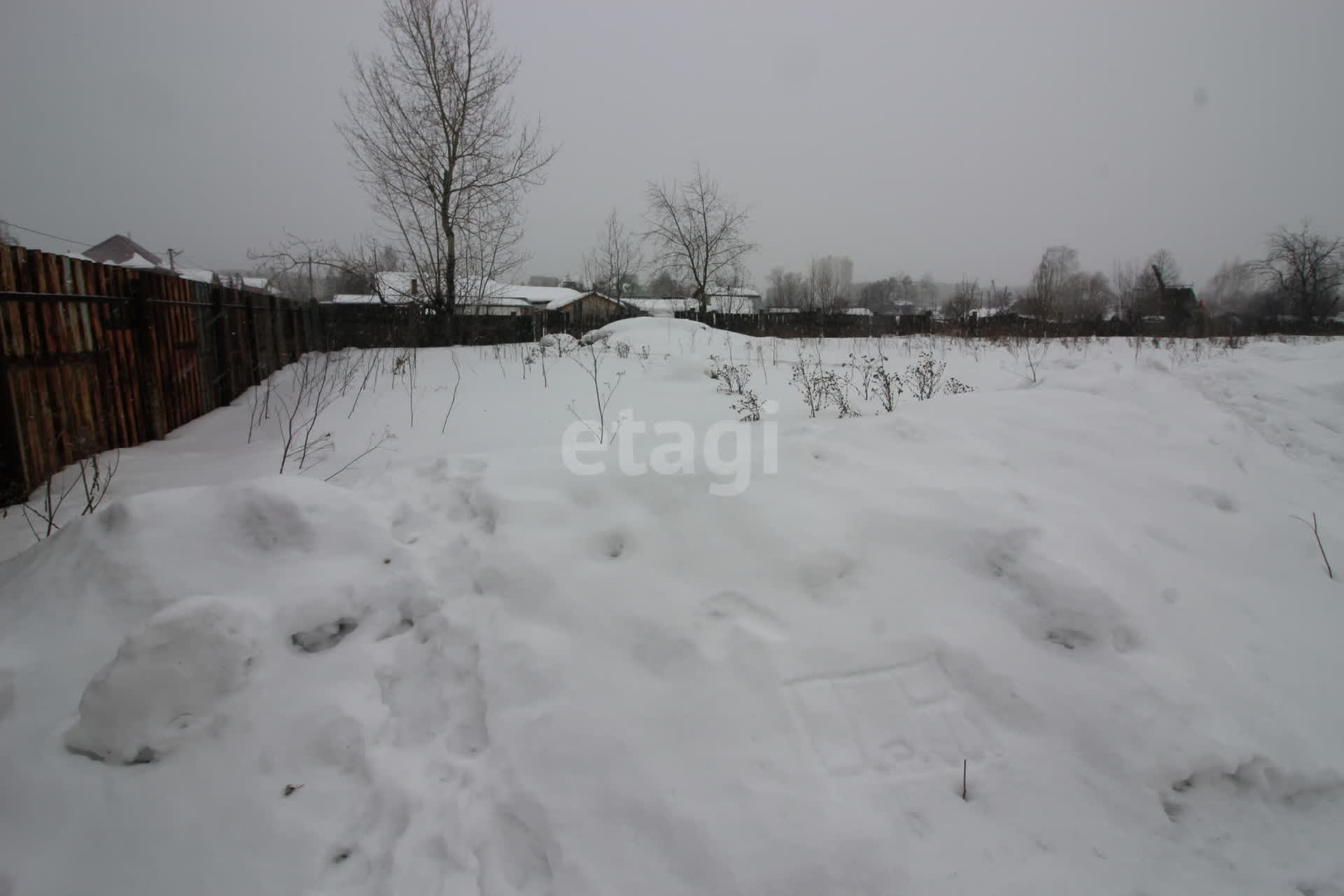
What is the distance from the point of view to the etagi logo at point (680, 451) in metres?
2.78

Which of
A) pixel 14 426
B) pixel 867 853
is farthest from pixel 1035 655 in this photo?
pixel 14 426

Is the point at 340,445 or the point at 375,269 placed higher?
the point at 375,269

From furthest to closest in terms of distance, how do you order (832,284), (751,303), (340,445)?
(832,284) → (751,303) → (340,445)

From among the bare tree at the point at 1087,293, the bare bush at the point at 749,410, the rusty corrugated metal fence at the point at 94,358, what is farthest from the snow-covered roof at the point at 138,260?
the bare tree at the point at 1087,293

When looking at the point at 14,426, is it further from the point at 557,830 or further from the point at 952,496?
the point at 952,496

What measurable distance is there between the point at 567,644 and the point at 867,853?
1.02 metres

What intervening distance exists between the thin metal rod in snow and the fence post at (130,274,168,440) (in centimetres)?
729

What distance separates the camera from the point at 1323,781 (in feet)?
4.84

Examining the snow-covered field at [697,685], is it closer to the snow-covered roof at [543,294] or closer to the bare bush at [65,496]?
the bare bush at [65,496]

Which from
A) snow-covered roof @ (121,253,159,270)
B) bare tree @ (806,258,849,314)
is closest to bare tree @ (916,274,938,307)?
bare tree @ (806,258,849,314)

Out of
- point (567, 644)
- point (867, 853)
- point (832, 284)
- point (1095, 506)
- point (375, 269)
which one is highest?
point (832, 284)

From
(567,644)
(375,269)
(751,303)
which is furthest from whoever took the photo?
(751,303)

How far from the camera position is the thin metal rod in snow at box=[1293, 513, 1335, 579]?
2.26 metres

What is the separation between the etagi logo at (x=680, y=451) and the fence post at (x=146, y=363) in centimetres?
359
